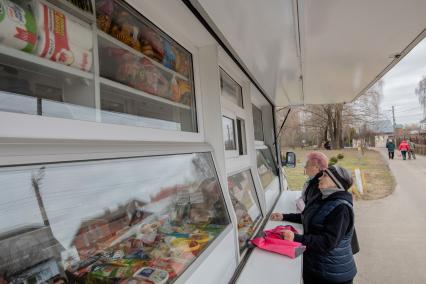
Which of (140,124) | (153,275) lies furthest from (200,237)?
(140,124)

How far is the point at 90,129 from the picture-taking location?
3.02 ft

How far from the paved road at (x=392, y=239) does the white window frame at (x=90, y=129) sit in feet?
11.1

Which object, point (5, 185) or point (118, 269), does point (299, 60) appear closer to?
point (118, 269)

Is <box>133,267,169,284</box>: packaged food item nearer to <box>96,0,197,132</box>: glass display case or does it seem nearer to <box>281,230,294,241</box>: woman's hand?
<box>96,0,197,132</box>: glass display case

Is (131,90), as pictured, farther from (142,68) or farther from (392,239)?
(392,239)

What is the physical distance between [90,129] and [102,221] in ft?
1.00

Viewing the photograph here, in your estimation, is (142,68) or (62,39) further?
(142,68)

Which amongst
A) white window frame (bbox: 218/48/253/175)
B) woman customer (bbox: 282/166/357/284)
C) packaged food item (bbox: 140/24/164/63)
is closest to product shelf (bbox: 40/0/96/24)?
packaged food item (bbox: 140/24/164/63)

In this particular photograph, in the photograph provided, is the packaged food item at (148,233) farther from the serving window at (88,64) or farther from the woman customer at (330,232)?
the woman customer at (330,232)

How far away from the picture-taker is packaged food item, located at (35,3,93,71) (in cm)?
85

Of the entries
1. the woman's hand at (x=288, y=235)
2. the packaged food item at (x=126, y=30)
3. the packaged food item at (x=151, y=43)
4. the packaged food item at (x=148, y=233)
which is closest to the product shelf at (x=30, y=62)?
the packaged food item at (x=126, y=30)

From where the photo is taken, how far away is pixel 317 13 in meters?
1.53

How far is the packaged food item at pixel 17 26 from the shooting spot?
739 mm

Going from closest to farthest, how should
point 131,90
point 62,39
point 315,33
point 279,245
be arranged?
point 62,39, point 131,90, point 315,33, point 279,245
